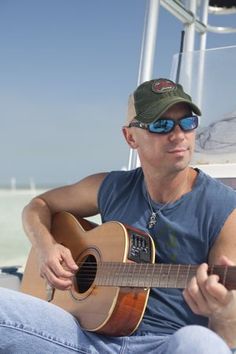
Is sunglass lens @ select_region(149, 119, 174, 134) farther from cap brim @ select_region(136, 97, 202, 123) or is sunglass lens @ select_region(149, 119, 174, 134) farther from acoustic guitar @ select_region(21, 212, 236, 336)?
acoustic guitar @ select_region(21, 212, 236, 336)

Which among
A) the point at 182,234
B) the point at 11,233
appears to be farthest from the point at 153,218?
the point at 11,233

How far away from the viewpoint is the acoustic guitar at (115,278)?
1.32 m

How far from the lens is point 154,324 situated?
1396 millimetres

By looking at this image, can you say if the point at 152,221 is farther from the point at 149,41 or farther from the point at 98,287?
the point at 149,41

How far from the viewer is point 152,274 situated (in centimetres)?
132

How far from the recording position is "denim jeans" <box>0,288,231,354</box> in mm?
1298

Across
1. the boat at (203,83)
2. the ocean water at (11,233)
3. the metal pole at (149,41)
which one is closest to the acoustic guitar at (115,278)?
the boat at (203,83)

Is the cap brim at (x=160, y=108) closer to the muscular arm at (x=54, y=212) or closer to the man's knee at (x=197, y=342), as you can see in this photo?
the muscular arm at (x=54, y=212)

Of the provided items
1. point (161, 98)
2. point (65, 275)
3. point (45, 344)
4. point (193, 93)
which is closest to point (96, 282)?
point (65, 275)

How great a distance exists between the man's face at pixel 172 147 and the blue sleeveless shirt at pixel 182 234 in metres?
0.08

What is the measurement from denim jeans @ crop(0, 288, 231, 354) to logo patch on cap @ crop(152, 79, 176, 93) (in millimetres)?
680

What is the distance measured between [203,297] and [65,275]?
560 mm

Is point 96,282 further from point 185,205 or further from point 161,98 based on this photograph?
point 161,98

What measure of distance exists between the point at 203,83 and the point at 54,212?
1243 mm
